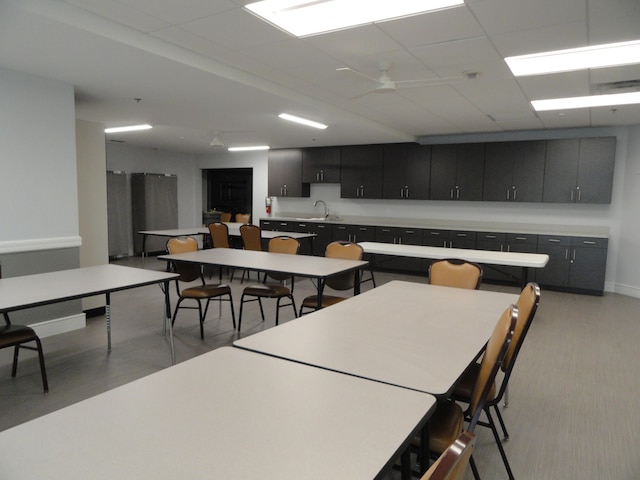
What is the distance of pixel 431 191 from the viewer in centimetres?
783

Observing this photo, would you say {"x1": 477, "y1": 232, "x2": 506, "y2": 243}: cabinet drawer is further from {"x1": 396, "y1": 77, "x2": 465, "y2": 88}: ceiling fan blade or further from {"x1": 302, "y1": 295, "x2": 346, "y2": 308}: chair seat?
{"x1": 302, "y1": 295, "x2": 346, "y2": 308}: chair seat

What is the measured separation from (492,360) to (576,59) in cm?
317

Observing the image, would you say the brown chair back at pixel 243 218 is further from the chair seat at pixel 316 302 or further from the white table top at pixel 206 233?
the chair seat at pixel 316 302

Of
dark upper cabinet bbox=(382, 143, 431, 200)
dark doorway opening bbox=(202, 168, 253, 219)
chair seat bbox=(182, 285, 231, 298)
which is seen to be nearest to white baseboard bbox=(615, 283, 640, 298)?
dark upper cabinet bbox=(382, 143, 431, 200)

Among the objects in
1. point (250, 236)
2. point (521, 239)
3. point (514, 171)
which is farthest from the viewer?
point (514, 171)

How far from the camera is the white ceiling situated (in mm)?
2723

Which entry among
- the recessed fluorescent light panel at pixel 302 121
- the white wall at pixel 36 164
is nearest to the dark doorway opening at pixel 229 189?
the recessed fluorescent light panel at pixel 302 121

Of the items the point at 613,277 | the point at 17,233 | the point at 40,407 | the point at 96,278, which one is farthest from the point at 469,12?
the point at 613,277

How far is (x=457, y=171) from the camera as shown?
752 centimetres

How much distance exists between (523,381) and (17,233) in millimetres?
4648

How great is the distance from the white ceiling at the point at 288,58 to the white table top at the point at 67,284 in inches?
69.6

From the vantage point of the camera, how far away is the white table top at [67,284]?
255 cm

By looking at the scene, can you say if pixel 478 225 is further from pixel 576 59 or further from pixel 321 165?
pixel 576 59

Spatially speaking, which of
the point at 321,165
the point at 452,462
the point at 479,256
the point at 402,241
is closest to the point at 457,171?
the point at 402,241
